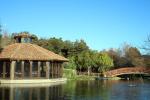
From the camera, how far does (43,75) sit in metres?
53.5

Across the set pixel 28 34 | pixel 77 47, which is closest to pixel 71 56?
pixel 77 47

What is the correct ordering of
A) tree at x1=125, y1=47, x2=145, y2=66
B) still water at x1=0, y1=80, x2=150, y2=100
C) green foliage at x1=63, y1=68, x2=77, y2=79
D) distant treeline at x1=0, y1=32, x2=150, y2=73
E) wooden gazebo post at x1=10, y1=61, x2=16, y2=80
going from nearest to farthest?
still water at x1=0, y1=80, x2=150, y2=100
tree at x1=125, y1=47, x2=145, y2=66
wooden gazebo post at x1=10, y1=61, x2=16, y2=80
green foliage at x1=63, y1=68, x2=77, y2=79
distant treeline at x1=0, y1=32, x2=150, y2=73

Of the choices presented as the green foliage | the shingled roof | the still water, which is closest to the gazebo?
the shingled roof

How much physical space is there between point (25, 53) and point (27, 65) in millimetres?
1858

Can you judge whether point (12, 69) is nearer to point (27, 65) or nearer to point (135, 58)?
point (27, 65)

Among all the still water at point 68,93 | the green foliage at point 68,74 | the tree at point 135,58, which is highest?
the tree at point 135,58

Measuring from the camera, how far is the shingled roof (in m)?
50.7

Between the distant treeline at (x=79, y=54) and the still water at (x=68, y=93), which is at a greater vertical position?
the distant treeline at (x=79, y=54)

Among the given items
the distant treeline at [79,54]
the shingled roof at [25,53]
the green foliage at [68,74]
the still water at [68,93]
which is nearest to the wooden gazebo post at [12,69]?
the shingled roof at [25,53]

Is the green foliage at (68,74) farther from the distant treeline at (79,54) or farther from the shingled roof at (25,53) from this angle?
the shingled roof at (25,53)

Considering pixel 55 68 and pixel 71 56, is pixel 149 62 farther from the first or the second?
pixel 71 56

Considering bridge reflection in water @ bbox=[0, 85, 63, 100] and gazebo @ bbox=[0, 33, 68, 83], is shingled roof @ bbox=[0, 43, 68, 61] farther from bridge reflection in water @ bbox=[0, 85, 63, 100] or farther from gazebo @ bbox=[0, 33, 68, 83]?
bridge reflection in water @ bbox=[0, 85, 63, 100]

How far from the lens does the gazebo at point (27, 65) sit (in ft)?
166

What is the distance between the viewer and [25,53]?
2056 inches
